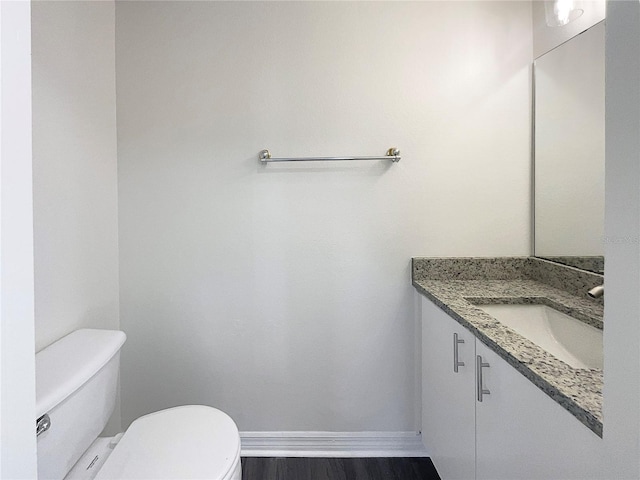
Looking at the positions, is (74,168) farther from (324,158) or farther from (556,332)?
(556,332)

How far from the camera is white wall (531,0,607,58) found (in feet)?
5.18

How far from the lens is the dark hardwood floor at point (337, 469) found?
1898 mm

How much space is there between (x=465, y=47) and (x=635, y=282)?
169 cm

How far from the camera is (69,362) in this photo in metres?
1.35

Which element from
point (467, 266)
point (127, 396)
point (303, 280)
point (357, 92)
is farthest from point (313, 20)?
point (127, 396)

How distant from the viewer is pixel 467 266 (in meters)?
2.02

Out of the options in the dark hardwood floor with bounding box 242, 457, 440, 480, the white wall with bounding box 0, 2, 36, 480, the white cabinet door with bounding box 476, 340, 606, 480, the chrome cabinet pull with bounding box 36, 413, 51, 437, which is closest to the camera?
the white wall with bounding box 0, 2, 36, 480

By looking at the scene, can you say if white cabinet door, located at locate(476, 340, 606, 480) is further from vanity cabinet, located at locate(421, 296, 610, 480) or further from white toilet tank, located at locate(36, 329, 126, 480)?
white toilet tank, located at locate(36, 329, 126, 480)

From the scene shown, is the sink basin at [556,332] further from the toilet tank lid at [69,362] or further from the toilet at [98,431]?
the toilet tank lid at [69,362]

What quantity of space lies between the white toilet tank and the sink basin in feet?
4.55

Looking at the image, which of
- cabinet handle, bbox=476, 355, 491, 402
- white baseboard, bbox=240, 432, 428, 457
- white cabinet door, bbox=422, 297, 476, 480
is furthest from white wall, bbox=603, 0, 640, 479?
white baseboard, bbox=240, 432, 428, 457

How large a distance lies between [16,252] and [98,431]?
1.30m

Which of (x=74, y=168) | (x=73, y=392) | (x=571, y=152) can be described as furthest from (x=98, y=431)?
(x=571, y=152)

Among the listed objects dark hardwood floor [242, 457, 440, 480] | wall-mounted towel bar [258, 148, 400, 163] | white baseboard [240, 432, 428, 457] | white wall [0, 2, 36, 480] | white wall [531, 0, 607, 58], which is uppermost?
white wall [531, 0, 607, 58]
